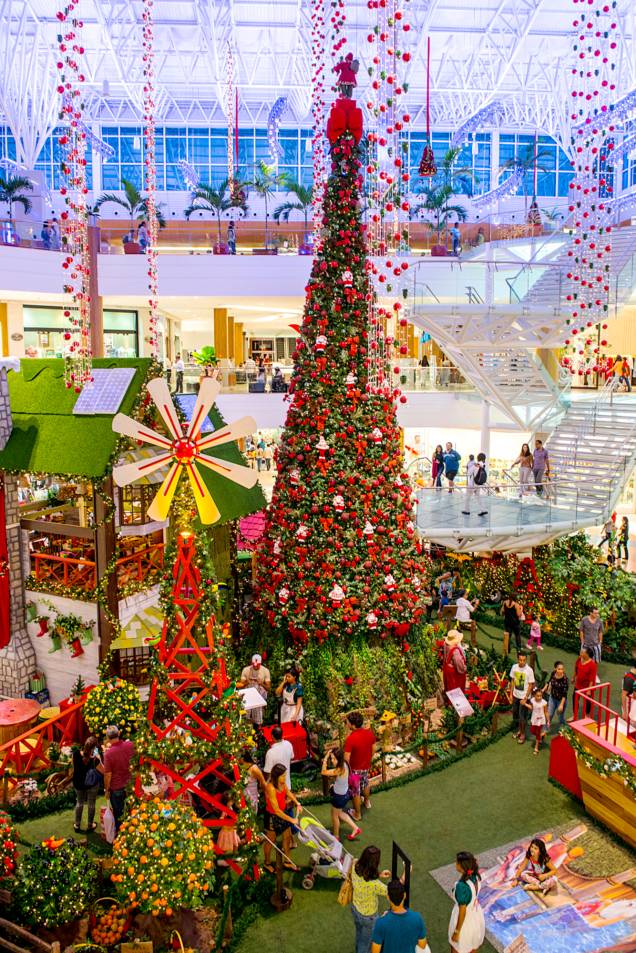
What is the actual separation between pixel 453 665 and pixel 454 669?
0.18 ft

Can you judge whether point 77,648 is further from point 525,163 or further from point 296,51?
point 525,163

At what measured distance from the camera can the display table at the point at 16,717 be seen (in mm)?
9656

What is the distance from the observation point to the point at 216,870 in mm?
7410

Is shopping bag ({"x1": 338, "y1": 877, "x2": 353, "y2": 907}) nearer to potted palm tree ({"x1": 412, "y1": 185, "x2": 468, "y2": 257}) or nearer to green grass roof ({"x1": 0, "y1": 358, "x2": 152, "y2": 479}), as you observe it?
green grass roof ({"x1": 0, "y1": 358, "x2": 152, "y2": 479})

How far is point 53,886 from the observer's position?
6.38 meters

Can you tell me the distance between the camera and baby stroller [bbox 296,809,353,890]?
7.11 m

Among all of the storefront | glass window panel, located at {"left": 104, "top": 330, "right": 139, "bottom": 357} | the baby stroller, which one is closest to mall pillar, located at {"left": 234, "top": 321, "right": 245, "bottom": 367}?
glass window panel, located at {"left": 104, "top": 330, "right": 139, "bottom": 357}

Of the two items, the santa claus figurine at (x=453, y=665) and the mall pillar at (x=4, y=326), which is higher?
the mall pillar at (x=4, y=326)

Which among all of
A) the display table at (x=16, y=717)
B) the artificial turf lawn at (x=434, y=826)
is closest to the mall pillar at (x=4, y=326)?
the display table at (x=16, y=717)

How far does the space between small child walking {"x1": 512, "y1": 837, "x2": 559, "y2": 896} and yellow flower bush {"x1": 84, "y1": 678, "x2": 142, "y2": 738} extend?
165 inches

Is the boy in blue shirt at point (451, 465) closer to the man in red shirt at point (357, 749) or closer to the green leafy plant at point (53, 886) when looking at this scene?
the man in red shirt at point (357, 749)

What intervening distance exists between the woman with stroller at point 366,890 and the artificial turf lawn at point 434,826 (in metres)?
0.78

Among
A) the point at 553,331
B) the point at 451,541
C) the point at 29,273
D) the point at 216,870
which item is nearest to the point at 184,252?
the point at 29,273

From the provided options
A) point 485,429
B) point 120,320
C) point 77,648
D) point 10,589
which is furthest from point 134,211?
point 77,648
